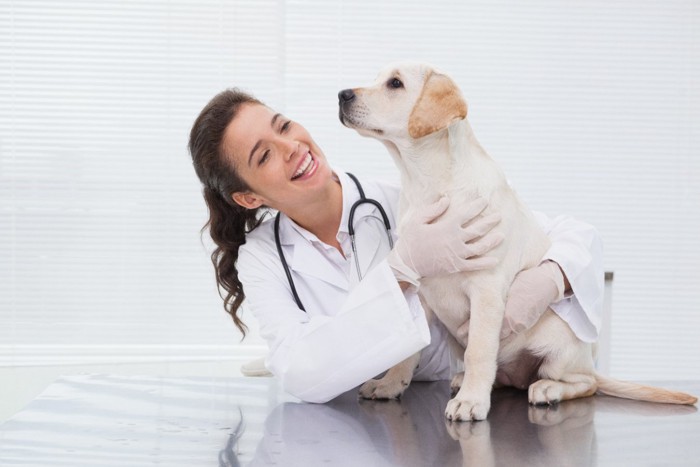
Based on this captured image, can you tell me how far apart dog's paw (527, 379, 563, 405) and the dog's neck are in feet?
1.20

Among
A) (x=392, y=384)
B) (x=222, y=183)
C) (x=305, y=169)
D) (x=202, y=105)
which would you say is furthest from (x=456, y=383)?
(x=202, y=105)

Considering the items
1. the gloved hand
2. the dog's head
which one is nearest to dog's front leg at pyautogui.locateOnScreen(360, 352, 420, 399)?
the gloved hand

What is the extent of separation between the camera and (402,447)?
1071mm

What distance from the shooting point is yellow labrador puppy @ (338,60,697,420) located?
128cm

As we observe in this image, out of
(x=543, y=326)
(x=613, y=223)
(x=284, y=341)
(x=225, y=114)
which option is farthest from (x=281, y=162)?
(x=613, y=223)

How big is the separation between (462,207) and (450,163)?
86 millimetres

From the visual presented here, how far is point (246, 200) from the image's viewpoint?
1.61 metres

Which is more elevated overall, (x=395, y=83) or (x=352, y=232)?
(x=395, y=83)

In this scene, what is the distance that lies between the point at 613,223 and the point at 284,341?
105 inches

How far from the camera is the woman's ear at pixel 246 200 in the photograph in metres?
1.59

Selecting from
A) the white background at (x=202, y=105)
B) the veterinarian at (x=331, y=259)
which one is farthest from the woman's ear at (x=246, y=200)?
the white background at (x=202, y=105)

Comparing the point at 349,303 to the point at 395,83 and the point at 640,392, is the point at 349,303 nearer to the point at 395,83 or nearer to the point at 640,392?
the point at 395,83

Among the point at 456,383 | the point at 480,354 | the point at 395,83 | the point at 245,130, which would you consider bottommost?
the point at 456,383

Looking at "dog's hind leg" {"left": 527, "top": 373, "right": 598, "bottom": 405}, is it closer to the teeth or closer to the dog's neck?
the dog's neck
